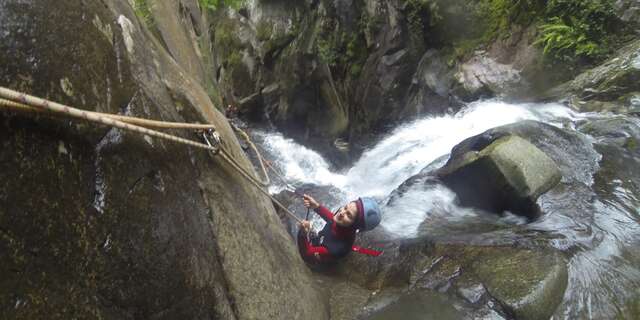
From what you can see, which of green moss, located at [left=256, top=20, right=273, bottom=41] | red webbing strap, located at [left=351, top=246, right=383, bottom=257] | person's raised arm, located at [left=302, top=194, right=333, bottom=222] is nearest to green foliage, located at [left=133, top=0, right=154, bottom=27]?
person's raised arm, located at [left=302, top=194, right=333, bottom=222]

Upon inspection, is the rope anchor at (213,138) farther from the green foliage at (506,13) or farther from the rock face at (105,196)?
the green foliage at (506,13)

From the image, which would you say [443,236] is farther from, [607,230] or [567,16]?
[567,16]

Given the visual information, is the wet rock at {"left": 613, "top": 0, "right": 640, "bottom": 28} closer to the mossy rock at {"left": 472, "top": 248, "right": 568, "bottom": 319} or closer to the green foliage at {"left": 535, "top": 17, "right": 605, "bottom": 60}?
the green foliage at {"left": 535, "top": 17, "right": 605, "bottom": 60}

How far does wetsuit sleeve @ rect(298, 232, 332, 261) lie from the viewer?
4804 millimetres

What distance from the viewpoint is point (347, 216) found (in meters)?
4.47

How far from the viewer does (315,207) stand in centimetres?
500

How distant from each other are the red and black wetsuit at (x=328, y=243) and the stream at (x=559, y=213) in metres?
1.06

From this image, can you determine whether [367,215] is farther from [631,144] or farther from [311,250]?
[631,144]

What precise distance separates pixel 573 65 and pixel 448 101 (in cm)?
311

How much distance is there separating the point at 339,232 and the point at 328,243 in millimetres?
231

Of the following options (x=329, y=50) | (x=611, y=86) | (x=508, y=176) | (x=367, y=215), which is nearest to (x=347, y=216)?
(x=367, y=215)

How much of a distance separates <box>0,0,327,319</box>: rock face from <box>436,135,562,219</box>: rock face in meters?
4.14

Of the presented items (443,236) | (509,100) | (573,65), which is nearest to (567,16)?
(573,65)

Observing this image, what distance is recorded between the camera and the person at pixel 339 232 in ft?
14.4
